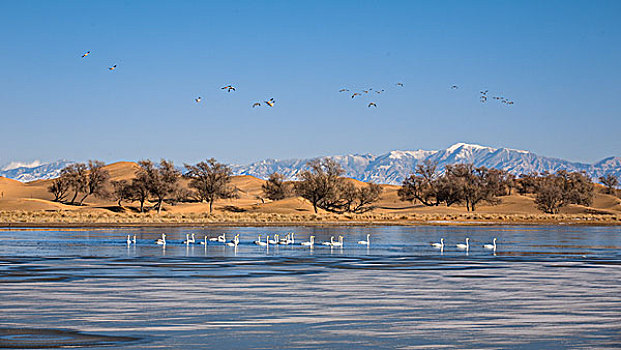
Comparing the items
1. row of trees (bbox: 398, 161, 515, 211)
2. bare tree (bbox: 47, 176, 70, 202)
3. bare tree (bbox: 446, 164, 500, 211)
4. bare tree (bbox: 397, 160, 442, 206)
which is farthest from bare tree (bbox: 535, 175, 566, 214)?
bare tree (bbox: 47, 176, 70, 202)

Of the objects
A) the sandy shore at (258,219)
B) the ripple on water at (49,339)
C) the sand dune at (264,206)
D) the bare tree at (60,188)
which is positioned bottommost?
the ripple on water at (49,339)

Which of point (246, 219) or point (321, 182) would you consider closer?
point (246, 219)

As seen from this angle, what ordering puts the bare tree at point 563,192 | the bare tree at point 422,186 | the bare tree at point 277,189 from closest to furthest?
the bare tree at point 563,192 → the bare tree at point 422,186 → the bare tree at point 277,189

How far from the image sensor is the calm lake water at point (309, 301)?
13.6 m

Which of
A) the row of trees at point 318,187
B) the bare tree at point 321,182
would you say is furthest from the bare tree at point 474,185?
the bare tree at point 321,182

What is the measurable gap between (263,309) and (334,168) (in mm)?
80444

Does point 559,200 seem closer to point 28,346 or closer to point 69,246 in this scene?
point 69,246

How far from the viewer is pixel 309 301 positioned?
1814 cm

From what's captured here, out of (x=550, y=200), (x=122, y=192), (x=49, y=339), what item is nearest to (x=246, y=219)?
(x=122, y=192)

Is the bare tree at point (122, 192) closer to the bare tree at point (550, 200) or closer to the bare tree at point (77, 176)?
the bare tree at point (77, 176)

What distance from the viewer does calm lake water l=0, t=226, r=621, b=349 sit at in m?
13.6

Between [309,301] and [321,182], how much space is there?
254 ft

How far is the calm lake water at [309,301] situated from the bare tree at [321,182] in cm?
6254

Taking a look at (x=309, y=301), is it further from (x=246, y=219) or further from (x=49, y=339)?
(x=246, y=219)
